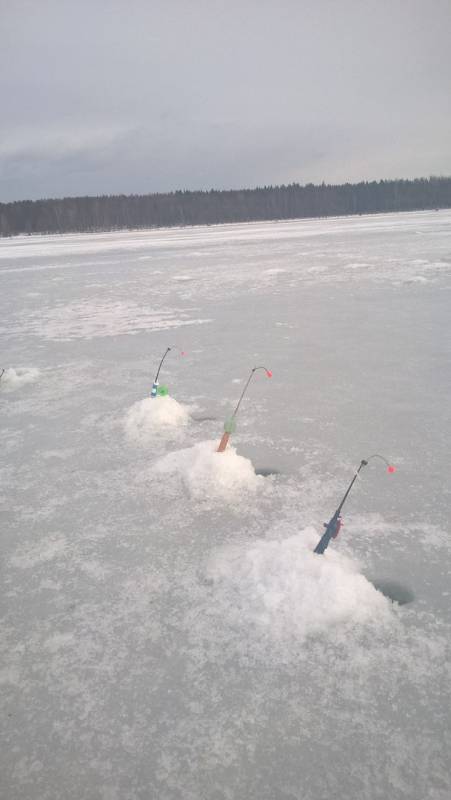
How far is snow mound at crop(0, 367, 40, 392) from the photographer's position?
5.89 meters

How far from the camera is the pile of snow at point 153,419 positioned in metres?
4.44

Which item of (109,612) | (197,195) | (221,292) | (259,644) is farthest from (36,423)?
(197,195)

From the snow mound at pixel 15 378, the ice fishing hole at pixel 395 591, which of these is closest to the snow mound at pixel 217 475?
the ice fishing hole at pixel 395 591

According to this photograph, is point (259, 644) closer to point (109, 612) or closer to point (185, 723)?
point (185, 723)

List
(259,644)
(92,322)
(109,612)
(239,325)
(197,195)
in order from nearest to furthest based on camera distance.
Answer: (259,644), (109,612), (239,325), (92,322), (197,195)

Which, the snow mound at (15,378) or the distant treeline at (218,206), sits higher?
the distant treeline at (218,206)

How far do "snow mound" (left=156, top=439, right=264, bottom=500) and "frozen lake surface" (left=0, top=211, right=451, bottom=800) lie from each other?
17 mm

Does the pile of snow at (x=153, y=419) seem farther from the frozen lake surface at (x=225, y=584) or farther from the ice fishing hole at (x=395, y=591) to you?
the ice fishing hole at (x=395, y=591)

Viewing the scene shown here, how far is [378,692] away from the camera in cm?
199

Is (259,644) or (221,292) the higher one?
(221,292)

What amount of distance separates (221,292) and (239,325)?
3.86m

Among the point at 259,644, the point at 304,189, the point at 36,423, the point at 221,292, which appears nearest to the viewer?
the point at 259,644

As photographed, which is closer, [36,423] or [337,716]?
Result: [337,716]

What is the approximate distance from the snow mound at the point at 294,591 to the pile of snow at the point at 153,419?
6.13 feet
